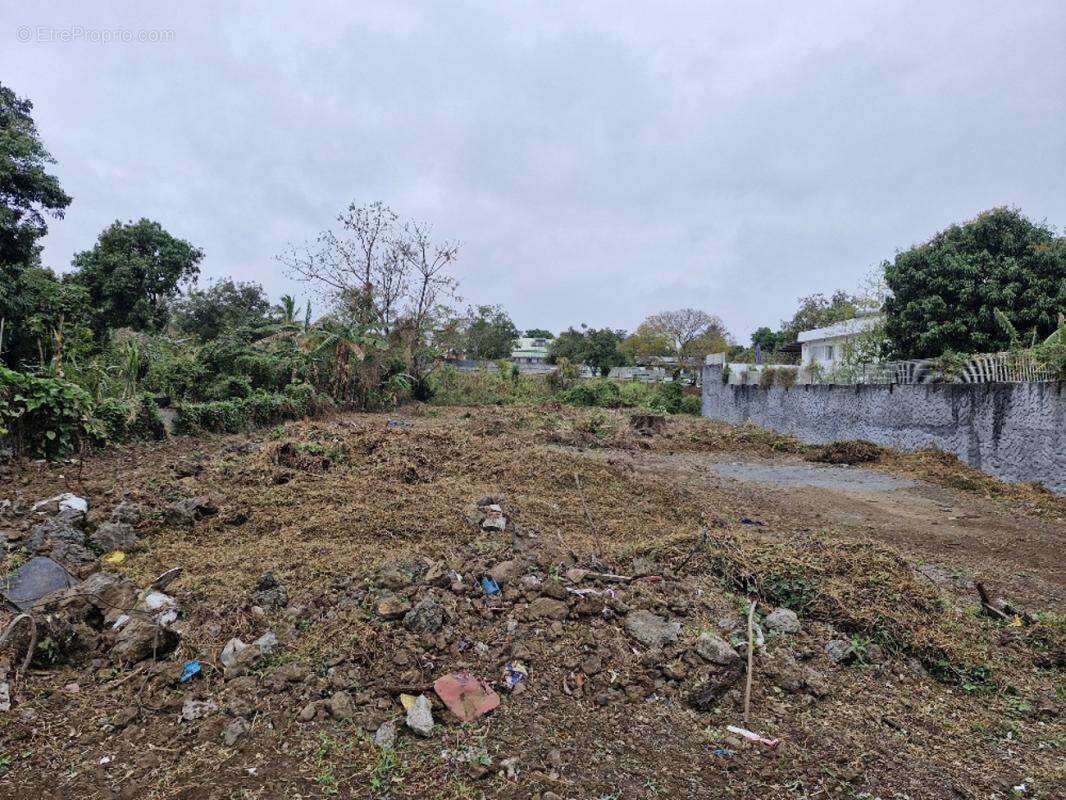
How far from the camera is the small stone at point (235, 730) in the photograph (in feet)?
6.83

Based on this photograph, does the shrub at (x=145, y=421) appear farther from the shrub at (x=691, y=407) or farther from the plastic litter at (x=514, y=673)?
the shrub at (x=691, y=407)

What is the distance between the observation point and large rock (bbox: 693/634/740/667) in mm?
2549

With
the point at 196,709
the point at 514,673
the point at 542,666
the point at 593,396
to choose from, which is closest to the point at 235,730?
the point at 196,709

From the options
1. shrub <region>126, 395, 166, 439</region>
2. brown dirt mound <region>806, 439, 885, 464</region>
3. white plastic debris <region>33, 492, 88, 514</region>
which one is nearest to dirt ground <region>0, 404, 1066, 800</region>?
white plastic debris <region>33, 492, 88, 514</region>

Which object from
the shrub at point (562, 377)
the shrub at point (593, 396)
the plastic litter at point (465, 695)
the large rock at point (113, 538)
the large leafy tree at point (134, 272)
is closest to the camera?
the plastic litter at point (465, 695)

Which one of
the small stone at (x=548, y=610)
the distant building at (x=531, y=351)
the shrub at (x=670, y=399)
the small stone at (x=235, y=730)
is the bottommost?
the small stone at (x=235, y=730)

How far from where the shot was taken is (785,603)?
322 cm

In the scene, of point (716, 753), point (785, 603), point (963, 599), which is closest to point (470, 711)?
point (716, 753)

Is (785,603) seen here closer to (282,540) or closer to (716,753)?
(716,753)

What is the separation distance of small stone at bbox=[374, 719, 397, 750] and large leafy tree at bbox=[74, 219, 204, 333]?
2036 cm

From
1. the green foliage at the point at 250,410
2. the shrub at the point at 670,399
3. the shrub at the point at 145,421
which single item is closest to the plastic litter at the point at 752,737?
the shrub at the point at 145,421

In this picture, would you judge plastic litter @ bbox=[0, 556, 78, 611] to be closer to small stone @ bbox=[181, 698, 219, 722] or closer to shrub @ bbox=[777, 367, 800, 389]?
A: small stone @ bbox=[181, 698, 219, 722]

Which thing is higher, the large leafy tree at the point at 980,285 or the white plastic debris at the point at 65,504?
the large leafy tree at the point at 980,285

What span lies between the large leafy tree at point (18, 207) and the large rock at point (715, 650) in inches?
516
